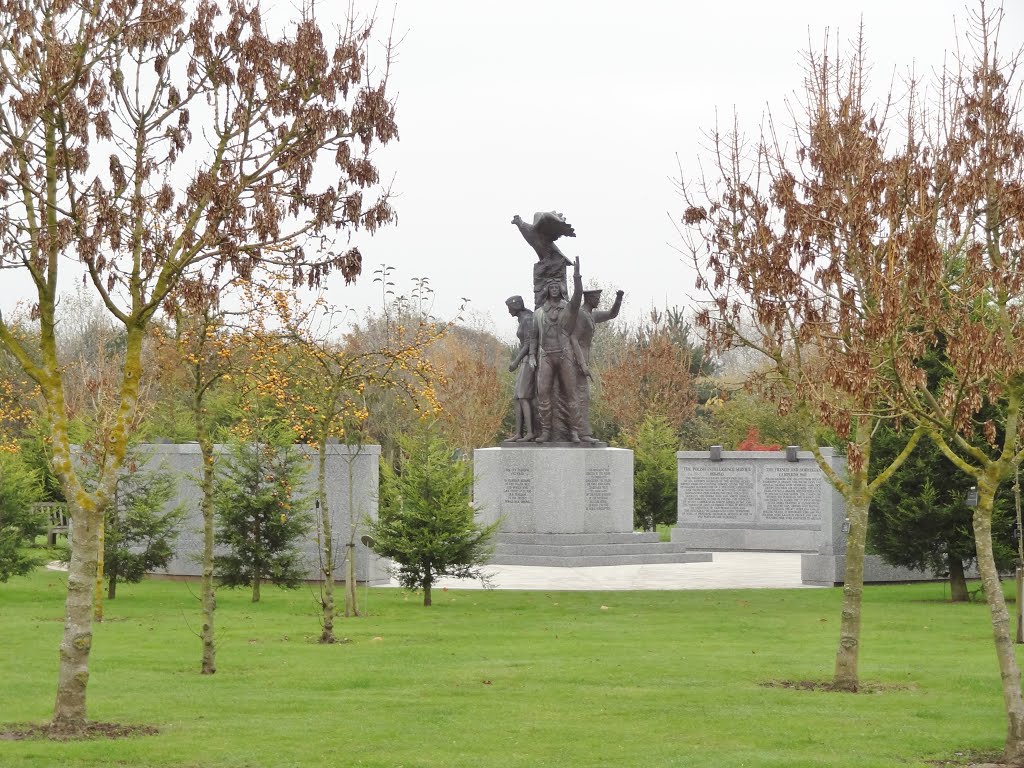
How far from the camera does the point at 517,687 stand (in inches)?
460

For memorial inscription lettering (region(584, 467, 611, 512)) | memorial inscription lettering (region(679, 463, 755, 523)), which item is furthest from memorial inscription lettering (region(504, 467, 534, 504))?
memorial inscription lettering (region(679, 463, 755, 523))

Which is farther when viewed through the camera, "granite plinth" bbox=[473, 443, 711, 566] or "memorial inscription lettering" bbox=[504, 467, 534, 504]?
"memorial inscription lettering" bbox=[504, 467, 534, 504]

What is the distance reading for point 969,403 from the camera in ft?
27.0

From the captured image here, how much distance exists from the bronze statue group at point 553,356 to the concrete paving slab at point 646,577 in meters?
3.23

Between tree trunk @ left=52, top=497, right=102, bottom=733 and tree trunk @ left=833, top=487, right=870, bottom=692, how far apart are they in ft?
Answer: 20.0

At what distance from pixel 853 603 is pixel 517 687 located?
2.96 meters

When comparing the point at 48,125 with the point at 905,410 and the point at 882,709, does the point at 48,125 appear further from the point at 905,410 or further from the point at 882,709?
the point at 882,709

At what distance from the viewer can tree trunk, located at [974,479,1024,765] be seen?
28.8 ft

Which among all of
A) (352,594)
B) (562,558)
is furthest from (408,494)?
(562,558)

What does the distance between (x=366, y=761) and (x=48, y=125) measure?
16.0ft

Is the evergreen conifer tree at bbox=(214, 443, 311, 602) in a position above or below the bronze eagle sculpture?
below

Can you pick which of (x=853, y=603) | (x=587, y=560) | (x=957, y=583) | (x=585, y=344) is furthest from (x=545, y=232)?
(x=853, y=603)

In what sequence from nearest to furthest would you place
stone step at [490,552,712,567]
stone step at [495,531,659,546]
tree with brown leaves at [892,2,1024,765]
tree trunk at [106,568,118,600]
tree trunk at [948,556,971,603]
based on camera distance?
tree with brown leaves at [892,2,1024,765] < tree trunk at [106,568,118,600] < tree trunk at [948,556,971,603] < stone step at [490,552,712,567] < stone step at [495,531,659,546]

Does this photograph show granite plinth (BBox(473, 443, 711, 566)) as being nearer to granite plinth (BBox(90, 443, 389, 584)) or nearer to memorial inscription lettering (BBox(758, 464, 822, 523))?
granite plinth (BBox(90, 443, 389, 584))
